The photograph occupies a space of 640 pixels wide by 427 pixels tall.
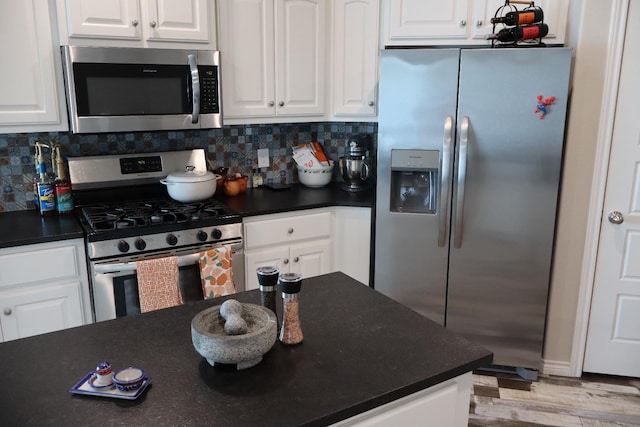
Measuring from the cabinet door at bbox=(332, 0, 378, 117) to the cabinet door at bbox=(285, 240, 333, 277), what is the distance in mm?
849

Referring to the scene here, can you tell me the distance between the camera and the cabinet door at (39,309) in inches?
94.0

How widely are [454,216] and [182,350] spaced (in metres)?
1.88

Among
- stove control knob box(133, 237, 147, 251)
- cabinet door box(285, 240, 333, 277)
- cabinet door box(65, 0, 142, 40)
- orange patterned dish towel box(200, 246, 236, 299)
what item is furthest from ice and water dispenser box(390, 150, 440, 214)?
cabinet door box(65, 0, 142, 40)

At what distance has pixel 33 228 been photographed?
2525mm

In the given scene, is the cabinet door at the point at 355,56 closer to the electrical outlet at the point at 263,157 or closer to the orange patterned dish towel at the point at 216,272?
the electrical outlet at the point at 263,157

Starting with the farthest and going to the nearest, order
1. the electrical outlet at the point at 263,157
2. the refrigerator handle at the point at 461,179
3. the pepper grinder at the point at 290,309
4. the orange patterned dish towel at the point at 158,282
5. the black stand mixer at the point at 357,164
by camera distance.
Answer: the electrical outlet at the point at 263,157, the black stand mixer at the point at 357,164, the refrigerator handle at the point at 461,179, the orange patterned dish towel at the point at 158,282, the pepper grinder at the point at 290,309

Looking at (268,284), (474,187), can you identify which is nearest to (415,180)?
(474,187)

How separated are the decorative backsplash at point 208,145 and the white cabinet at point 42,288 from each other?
0.63m

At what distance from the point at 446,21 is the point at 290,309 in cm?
212

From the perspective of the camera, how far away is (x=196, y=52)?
282cm

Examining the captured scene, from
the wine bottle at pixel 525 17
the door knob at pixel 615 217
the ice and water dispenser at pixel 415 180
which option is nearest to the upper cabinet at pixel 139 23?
the ice and water dispenser at pixel 415 180

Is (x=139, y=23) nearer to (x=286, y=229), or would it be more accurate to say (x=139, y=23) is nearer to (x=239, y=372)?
(x=286, y=229)

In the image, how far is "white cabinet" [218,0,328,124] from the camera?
2975 mm

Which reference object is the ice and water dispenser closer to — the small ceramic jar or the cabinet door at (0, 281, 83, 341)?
the cabinet door at (0, 281, 83, 341)
